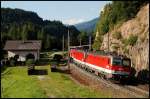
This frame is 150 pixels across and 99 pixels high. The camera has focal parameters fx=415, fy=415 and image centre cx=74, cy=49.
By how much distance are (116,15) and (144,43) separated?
23613mm

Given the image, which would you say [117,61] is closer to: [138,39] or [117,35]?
[138,39]

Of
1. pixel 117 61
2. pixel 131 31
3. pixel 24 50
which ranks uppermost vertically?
pixel 131 31

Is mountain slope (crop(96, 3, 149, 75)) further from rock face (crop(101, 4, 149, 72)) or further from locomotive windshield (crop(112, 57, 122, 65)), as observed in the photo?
locomotive windshield (crop(112, 57, 122, 65))

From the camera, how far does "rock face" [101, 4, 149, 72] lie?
164 ft

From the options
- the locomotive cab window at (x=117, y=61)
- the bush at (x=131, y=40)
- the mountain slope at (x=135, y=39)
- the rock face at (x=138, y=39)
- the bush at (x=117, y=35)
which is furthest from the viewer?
the bush at (x=117, y=35)

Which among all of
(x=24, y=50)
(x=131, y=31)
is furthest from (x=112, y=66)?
(x=24, y=50)

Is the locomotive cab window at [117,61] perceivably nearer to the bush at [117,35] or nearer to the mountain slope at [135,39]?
the mountain slope at [135,39]

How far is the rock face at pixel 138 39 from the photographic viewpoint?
50.1 metres

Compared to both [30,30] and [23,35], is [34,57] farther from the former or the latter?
[30,30]

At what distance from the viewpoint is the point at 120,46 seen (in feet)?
205

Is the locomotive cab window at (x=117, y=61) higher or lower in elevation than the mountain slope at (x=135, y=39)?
lower

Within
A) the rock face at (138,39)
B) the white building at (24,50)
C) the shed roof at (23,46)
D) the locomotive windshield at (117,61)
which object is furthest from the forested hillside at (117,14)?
the locomotive windshield at (117,61)

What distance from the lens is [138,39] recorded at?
5534 cm

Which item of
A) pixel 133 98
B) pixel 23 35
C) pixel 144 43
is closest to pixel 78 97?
pixel 133 98
